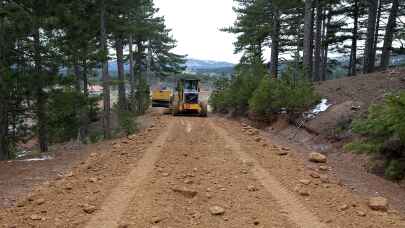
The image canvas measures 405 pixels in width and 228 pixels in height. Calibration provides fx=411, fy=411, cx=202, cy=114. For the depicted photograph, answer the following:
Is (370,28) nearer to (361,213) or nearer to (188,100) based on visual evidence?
(188,100)

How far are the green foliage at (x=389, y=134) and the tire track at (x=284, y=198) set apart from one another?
109 inches

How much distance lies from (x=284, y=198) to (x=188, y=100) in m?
20.9

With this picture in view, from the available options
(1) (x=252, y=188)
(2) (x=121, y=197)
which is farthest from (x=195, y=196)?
(2) (x=121, y=197)

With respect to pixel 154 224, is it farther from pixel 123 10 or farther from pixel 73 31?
pixel 123 10

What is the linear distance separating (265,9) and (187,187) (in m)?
28.7

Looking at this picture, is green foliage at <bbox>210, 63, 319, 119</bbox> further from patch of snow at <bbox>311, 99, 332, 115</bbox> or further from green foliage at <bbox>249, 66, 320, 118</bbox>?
patch of snow at <bbox>311, 99, 332, 115</bbox>

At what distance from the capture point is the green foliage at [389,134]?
8.49 metres

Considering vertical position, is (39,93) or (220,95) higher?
(39,93)

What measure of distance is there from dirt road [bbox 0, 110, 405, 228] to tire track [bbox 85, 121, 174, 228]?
0.05 ft

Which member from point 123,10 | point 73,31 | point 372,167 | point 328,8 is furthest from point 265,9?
point 372,167

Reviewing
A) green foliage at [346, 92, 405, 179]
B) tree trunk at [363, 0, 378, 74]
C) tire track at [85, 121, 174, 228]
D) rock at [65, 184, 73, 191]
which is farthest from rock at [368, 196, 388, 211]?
tree trunk at [363, 0, 378, 74]

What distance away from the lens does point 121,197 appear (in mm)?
7086

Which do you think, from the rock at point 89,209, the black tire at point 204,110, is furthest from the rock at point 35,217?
the black tire at point 204,110

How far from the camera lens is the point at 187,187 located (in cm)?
759
